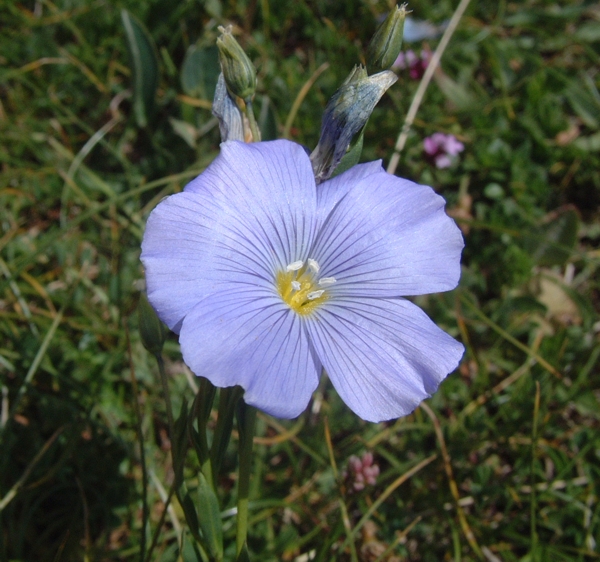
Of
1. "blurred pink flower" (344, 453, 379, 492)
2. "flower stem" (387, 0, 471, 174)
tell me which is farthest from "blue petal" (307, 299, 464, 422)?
"flower stem" (387, 0, 471, 174)

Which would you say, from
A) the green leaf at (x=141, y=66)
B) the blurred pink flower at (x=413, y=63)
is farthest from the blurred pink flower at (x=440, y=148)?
the green leaf at (x=141, y=66)

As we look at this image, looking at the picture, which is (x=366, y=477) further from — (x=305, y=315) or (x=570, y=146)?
(x=570, y=146)

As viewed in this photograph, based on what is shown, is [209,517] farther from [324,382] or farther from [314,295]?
[324,382]

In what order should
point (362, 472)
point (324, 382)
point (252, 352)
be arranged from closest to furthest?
point (252, 352)
point (362, 472)
point (324, 382)

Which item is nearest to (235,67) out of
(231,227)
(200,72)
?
(231,227)

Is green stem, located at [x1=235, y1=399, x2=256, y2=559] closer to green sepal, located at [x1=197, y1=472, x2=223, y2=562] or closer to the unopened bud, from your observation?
green sepal, located at [x1=197, y1=472, x2=223, y2=562]

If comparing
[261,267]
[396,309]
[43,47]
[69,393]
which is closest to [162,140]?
[43,47]

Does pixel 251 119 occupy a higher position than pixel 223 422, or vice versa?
pixel 251 119
